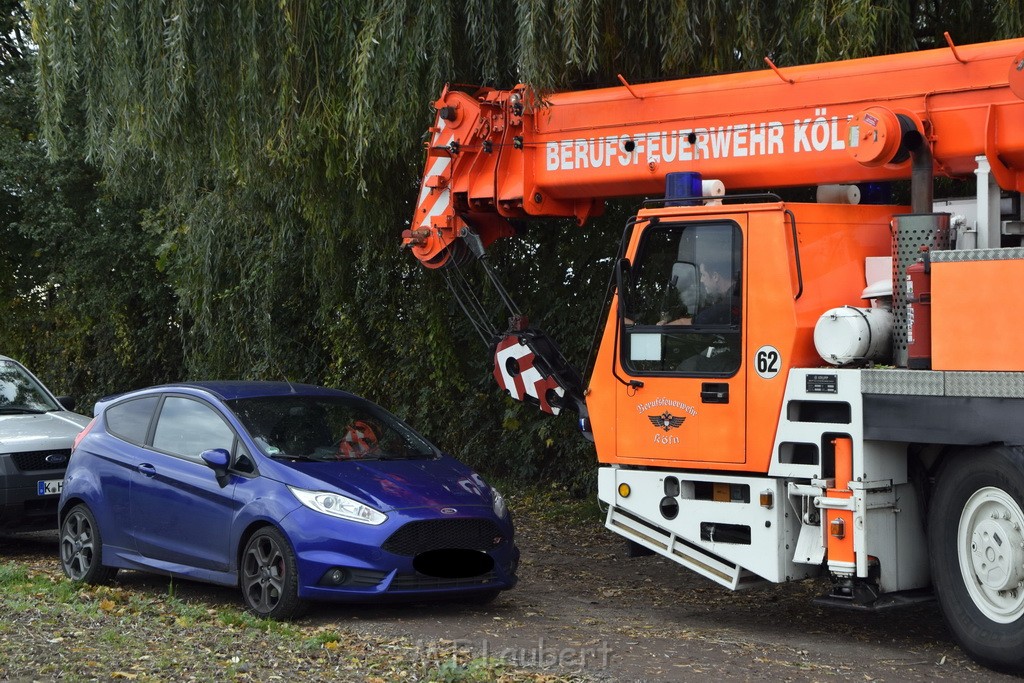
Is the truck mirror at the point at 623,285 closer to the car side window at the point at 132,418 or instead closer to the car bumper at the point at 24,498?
the car side window at the point at 132,418

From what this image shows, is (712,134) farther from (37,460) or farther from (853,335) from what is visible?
(37,460)

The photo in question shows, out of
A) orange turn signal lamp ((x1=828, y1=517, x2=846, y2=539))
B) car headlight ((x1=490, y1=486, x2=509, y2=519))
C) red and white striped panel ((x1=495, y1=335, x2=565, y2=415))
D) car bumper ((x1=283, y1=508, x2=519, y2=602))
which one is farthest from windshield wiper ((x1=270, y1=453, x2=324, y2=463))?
orange turn signal lamp ((x1=828, y1=517, x2=846, y2=539))

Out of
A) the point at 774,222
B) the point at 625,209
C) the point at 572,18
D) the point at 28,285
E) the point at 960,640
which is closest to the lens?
the point at 960,640

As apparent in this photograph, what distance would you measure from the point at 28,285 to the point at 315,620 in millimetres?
14859

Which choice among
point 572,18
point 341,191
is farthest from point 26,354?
Result: point 572,18

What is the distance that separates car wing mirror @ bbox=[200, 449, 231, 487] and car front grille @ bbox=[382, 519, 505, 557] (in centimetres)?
129

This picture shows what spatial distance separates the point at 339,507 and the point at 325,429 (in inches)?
43.0

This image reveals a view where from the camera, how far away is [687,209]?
822cm

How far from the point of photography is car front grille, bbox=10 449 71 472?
11.5 meters

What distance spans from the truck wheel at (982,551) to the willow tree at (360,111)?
325cm

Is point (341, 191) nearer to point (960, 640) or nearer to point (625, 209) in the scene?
point (625, 209)

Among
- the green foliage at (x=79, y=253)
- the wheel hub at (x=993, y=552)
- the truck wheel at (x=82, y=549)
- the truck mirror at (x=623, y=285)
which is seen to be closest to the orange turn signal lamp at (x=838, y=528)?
the wheel hub at (x=993, y=552)

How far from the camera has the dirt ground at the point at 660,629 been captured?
23.5ft

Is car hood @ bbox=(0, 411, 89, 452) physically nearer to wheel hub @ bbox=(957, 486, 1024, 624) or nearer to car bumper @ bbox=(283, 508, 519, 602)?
car bumper @ bbox=(283, 508, 519, 602)
